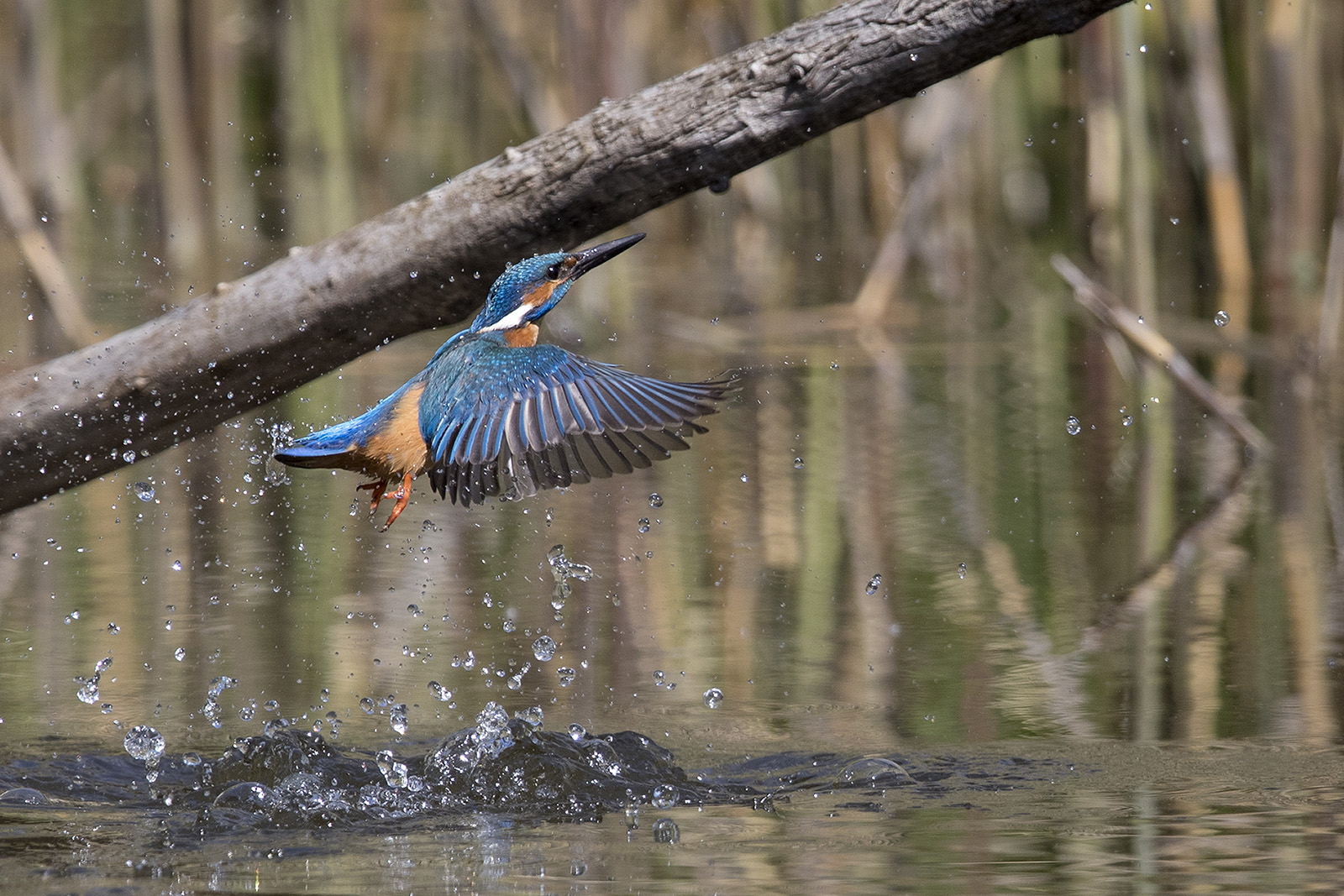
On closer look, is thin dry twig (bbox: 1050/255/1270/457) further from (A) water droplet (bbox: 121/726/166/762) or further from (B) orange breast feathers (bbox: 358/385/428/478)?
(A) water droplet (bbox: 121/726/166/762)

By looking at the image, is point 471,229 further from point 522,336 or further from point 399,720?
point 399,720

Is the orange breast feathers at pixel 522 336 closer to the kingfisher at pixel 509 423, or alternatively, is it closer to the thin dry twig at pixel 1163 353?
the kingfisher at pixel 509 423

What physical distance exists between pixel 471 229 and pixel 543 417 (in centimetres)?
40

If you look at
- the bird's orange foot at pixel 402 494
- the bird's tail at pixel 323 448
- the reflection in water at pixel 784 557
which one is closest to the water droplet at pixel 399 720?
the reflection in water at pixel 784 557

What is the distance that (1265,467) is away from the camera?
15.7 ft

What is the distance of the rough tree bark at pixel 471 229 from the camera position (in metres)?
2.79

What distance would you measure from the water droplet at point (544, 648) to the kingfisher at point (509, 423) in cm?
45

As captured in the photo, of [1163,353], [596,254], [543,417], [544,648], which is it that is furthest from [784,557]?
[1163,353]

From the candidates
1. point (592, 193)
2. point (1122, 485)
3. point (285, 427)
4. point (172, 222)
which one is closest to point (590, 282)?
point (172, 222)

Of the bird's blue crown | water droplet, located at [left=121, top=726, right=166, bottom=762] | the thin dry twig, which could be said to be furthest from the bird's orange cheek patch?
the thin dry twig

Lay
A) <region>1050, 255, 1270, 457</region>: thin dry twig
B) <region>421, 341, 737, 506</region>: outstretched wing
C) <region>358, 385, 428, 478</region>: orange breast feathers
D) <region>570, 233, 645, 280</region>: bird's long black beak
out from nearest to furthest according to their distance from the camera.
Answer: <region>421, 341, 737, 506</region>: outstretched wing → <region>358, 385, 428, 478</region>: orange breast feathers → <region>570, 233, 645, 280</region>: bird's long black beak → <region>1050, 255, 1270, 457</region>: thin dry twig

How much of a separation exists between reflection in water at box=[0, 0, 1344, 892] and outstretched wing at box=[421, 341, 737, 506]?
11.3 inches

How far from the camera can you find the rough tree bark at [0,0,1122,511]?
279cm

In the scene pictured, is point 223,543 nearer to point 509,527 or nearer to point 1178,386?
point 509,527
